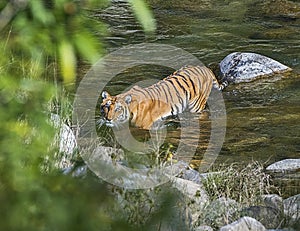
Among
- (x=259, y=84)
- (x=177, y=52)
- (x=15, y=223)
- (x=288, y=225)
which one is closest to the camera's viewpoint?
(x=15, y=223)

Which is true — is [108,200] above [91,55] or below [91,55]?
below

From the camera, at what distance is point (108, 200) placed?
1.20m

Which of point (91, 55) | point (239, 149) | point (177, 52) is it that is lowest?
point (177, 52)

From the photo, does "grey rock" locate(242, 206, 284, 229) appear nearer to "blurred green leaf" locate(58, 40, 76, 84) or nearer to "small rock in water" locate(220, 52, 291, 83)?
"blurred green leaf" locate(58, 40, 76, 84)

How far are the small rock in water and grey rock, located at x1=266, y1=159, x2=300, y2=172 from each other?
11.1 ft

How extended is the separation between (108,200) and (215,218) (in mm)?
2903

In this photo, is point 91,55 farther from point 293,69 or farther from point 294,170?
point 293,69

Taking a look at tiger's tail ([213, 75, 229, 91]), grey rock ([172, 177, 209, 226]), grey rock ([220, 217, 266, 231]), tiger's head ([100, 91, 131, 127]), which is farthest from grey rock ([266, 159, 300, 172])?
tiger's tail ([213, 75, 229, 91])

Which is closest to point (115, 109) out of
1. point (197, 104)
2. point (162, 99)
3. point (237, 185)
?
point (162, 99)

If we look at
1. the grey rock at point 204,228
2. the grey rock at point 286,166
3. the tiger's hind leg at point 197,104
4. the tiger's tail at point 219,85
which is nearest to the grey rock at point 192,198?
the grey rock at point 204,228

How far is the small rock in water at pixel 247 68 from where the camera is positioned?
998 centimetres

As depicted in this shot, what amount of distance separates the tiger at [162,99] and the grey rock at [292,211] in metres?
3.72

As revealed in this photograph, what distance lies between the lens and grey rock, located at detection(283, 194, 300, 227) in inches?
147

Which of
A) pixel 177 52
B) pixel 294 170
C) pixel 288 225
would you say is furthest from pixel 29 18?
pixel 177 52
